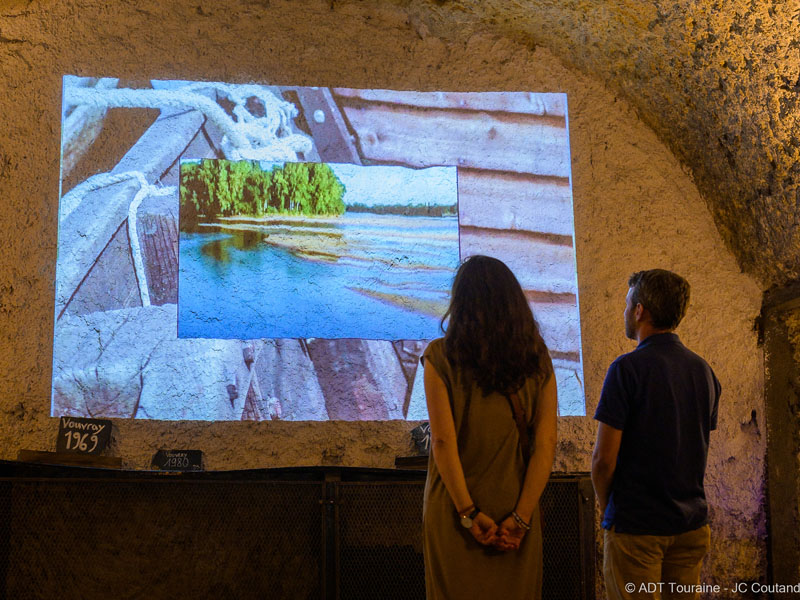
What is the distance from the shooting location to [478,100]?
3.24m

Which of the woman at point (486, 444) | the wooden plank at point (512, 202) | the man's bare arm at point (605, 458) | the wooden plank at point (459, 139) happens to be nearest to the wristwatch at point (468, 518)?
the woman at point (486, 444)

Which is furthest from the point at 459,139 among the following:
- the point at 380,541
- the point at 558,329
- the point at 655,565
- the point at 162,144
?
the point at 655,565

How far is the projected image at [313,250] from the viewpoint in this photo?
118 inches

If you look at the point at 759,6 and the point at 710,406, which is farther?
the point at 759,6

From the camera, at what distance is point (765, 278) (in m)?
3.16

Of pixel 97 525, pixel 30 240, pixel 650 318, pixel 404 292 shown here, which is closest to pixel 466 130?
pixel 404 292

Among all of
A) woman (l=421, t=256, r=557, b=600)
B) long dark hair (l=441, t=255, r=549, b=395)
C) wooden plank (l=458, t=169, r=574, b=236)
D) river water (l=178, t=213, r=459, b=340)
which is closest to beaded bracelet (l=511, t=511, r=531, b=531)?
woman (l=421, t=256, r=557, b=600)

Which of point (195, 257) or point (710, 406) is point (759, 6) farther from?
point (195, 257)

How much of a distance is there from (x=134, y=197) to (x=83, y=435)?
3.25ft

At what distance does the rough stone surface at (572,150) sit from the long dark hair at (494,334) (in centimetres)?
146

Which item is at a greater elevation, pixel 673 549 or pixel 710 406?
pixel 710 406

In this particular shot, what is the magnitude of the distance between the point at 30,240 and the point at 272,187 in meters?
1.01

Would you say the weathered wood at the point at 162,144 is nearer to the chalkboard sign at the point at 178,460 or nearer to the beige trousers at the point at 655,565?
the chalkboard sign at the point at 178,460

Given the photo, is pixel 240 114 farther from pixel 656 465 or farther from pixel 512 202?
pixel 656 465
